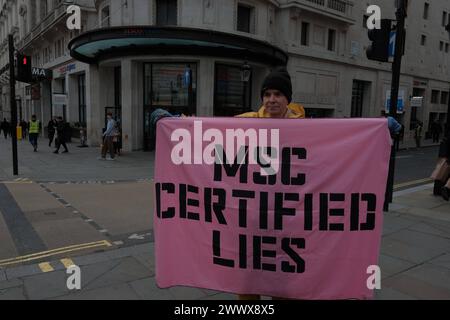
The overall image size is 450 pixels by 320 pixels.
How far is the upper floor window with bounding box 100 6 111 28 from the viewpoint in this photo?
19953mm

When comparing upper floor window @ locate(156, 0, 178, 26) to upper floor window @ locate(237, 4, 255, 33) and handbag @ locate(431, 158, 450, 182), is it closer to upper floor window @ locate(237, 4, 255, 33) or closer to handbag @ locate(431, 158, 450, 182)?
upper floor window @ locate(237, 4, 255, 33)

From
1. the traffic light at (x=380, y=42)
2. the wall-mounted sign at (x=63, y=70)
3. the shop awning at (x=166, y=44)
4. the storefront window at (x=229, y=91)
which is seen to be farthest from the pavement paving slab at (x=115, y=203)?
the wall-mounted sign at (x=63, y=70)

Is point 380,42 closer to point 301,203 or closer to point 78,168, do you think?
point 301,203

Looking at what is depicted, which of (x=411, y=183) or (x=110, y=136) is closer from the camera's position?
(x=411, y=183)

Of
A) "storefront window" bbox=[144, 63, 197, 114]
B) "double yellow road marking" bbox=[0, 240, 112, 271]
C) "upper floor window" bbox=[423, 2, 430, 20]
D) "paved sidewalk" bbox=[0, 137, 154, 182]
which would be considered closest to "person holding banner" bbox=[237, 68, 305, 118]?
"double yellow road marking" bbox=[0, 240, 112, 271]

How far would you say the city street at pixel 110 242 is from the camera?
3.66 m

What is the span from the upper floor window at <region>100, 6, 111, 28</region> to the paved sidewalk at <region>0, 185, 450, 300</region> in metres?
18.0

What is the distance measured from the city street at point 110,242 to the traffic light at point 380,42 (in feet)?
9.18

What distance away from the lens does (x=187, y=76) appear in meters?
18.4

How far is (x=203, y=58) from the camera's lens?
723 inches

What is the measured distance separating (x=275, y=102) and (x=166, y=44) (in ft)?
52.5

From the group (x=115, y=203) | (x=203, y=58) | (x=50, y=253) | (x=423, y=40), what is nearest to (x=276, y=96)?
A: (x=50, y=253)
